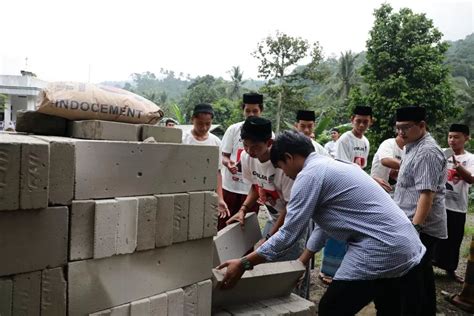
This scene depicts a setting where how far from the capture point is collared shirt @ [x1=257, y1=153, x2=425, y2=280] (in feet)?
7.24

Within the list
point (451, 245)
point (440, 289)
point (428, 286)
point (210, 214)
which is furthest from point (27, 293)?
point (451, 245)

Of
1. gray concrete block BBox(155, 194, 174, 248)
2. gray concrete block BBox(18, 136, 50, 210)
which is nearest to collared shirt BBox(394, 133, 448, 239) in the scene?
gray concrete block BBox(155, 194, 174, 248)

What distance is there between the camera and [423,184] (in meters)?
2.99

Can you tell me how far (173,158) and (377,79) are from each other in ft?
51.1

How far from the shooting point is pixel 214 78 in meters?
47.5

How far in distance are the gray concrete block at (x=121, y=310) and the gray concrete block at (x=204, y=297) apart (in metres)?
0.47

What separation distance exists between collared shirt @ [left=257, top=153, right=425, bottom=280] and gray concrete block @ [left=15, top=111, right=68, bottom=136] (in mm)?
1413

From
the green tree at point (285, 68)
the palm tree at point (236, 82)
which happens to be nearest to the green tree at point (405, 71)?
the green tree at point (285, 68)

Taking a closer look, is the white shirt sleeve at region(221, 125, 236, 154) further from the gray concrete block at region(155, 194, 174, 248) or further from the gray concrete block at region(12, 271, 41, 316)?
the gray concrete block at region(12, 271, 41, 316)

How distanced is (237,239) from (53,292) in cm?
169

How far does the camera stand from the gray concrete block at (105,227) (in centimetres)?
197

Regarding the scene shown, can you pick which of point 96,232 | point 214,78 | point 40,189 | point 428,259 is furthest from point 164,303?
point 214,78

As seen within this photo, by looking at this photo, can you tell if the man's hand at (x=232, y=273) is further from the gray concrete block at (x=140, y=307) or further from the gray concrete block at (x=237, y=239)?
the gray concrete block at (x=140, y=307)

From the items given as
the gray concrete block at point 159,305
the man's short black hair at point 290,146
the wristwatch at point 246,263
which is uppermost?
the man's short black hair at point 290,146
